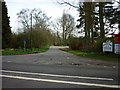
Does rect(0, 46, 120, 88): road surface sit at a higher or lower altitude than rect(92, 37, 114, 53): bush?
lower

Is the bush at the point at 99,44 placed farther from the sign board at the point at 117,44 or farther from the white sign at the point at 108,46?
the sign board at the point at 117,44

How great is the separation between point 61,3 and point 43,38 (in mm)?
25220

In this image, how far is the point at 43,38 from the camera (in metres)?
48.8

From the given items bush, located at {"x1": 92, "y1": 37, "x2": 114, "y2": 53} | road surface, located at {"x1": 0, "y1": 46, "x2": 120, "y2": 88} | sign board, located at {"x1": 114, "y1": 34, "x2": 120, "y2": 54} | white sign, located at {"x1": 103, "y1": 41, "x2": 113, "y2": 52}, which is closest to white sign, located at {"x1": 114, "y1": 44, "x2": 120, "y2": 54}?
sign board, located at {"x1": 114, "y1": 34, "x2": 120, "y2": 54}

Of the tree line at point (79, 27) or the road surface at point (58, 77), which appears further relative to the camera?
the tree line at point (79, 27)

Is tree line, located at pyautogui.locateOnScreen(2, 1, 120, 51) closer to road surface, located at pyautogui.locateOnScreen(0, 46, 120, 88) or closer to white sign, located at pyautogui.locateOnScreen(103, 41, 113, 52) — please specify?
white sign, located at pyautogui.locateOnScreen(103, 41, 113, 52)

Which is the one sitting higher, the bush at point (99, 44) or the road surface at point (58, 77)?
the bush at point (99, 44)

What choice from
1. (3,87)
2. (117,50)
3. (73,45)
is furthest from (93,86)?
(73,45)

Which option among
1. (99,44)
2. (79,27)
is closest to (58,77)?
(99,44)

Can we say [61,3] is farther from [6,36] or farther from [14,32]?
[14,32]

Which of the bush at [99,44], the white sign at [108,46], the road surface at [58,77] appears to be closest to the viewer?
the road surface at [58,77]

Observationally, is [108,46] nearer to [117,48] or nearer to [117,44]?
[117,48]

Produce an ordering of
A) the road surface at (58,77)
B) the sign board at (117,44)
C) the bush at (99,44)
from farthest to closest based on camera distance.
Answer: the bush at (99,44)
the sign board at (117,44)
the road surface at (58,77)

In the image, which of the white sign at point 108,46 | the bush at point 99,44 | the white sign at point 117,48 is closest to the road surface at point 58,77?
the white sign at point 117,48
